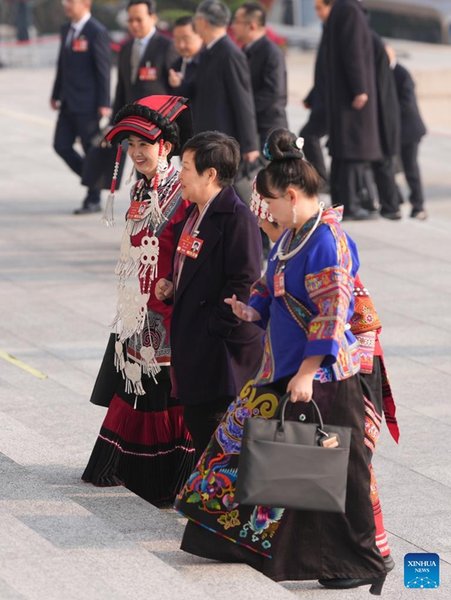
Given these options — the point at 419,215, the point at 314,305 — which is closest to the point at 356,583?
the point at 314,305

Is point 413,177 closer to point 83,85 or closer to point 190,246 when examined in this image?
point 83,85

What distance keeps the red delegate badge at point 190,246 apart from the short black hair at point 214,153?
→ 220 mm

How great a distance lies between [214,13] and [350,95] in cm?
203

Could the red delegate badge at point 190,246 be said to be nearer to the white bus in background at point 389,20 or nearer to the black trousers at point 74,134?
the black trousers at point 74,134

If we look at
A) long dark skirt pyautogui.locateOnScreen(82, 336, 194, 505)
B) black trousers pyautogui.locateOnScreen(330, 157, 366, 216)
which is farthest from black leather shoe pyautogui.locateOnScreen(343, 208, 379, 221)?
long dark skirt pyautogui.locateOnScreen(82, 336, 194, 505)

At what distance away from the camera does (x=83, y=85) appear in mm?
12336

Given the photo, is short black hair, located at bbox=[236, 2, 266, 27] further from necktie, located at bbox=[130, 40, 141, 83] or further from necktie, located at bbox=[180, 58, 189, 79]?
necktie, located at bbox=[130, 40, 141, 83]

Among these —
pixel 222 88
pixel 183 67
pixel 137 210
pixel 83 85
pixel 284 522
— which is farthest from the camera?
pixel 83 85

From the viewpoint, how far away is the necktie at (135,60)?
445 inches

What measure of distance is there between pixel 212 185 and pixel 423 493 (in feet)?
5.61

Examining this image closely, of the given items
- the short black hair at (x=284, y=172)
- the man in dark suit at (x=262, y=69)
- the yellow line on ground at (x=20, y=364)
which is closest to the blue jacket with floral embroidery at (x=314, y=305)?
the short black hair at (x=284, y=172)

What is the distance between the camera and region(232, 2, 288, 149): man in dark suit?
35.2 feet

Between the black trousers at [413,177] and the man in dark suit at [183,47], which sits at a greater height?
the man in dark suit at [183,47]

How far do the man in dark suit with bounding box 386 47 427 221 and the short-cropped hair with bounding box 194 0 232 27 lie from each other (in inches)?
105
